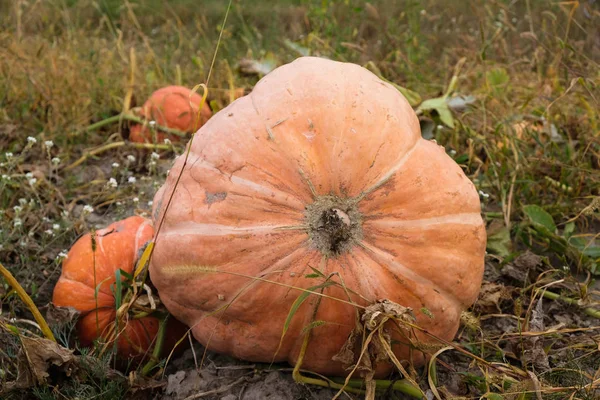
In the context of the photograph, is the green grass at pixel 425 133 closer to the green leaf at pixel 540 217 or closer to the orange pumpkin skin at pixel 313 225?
the green leaf at pixel 540 217

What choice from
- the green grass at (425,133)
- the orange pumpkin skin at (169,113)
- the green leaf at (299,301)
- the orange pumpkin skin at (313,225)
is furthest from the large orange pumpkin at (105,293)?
the orange pumpkin skin at (169,113)

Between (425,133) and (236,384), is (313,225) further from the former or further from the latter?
(425,133)

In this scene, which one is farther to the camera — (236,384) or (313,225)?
(236,384)

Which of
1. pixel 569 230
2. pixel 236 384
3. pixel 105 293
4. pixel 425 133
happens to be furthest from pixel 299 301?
pixel 425 133

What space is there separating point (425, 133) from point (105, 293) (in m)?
1.66

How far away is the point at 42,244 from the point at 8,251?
0.13 meters

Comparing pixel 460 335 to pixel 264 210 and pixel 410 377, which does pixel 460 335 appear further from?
pixel 264 210

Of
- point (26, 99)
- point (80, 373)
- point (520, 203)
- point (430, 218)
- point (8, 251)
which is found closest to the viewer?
point (430, 218)

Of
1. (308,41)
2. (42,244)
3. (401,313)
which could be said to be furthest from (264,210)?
(308,41)

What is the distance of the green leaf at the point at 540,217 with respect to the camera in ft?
8.81

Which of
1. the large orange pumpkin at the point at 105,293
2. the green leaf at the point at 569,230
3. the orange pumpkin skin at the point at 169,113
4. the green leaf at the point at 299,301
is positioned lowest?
the green leaf at the point at 569,230

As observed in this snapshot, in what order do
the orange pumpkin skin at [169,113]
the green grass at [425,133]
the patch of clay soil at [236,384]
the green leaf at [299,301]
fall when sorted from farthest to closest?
the orange pumpkin skin at [169,113]
the green grass at [425,133]
the patch of clay soil at [236,384]
the green leaf at [299,301]

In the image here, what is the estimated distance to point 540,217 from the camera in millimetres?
2695

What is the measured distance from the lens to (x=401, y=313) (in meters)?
1.72
